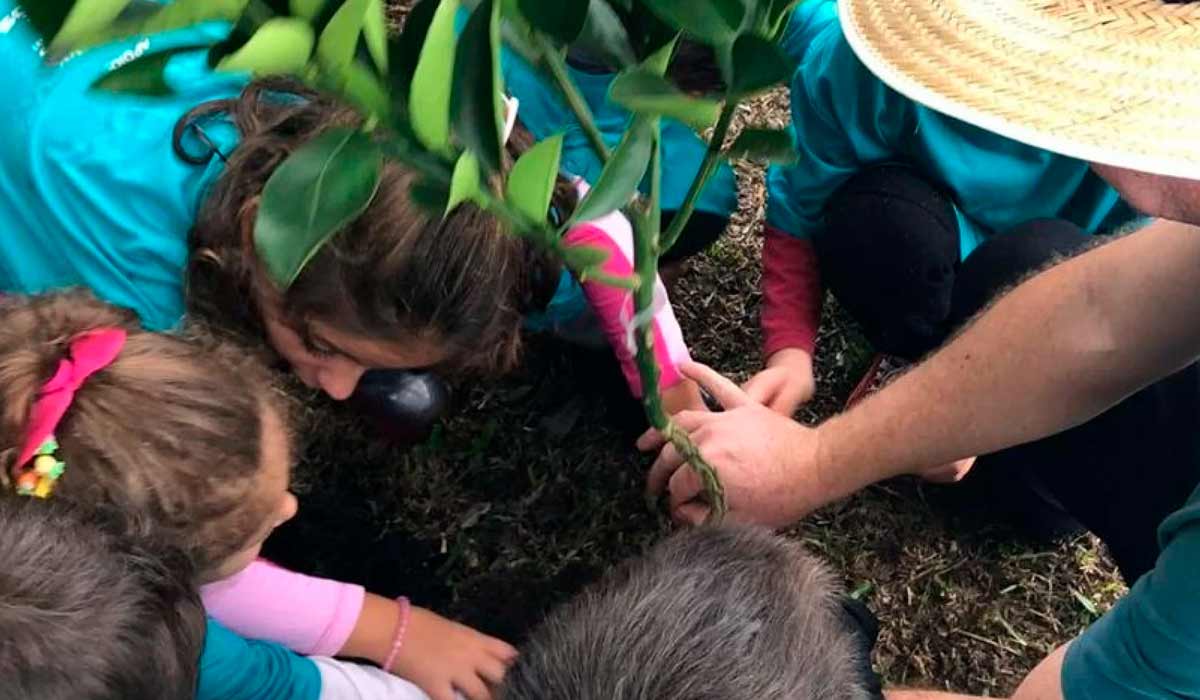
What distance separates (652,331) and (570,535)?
2.32ft

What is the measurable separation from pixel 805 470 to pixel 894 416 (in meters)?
0.11

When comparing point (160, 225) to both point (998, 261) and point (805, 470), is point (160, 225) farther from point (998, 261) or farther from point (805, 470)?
point (998, 261)

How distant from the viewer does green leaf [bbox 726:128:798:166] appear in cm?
68

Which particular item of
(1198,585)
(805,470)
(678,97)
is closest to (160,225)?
(805,470)

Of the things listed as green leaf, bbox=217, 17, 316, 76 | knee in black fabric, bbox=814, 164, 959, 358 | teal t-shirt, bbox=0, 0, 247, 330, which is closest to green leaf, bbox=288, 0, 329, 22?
green leaf, bbox=217, 17, 316, 76

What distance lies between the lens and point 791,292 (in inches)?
62.2

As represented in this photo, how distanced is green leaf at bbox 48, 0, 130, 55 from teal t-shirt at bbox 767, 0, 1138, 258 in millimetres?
1054

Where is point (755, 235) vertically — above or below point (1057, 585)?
above

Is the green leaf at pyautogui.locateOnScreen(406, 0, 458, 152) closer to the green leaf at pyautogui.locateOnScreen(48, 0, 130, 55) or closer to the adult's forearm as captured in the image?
the green leaf at pyautogui.locateOnScreen(48, 0, 130, 55)

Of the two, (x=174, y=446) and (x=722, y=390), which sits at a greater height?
(x=174, y=446)

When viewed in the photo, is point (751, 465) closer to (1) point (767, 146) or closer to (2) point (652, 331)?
(2) point (652, 331)

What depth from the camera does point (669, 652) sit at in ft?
2.41

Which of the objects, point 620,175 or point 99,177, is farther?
point 99,177

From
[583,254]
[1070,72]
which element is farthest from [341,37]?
[1070,72]
